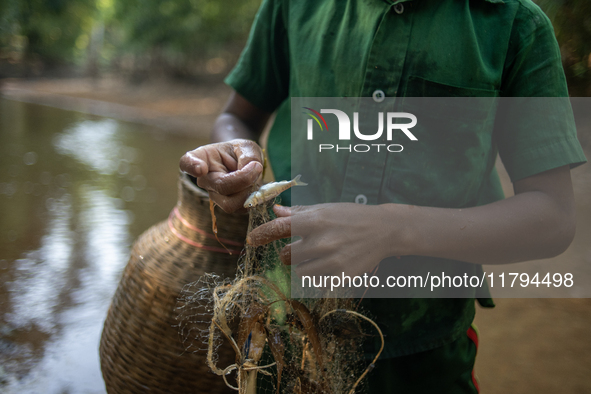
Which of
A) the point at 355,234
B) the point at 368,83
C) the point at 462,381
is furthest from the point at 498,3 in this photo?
the point at 462,381

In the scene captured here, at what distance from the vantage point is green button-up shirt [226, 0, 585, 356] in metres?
1.20

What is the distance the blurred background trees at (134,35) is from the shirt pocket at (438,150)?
1498cm

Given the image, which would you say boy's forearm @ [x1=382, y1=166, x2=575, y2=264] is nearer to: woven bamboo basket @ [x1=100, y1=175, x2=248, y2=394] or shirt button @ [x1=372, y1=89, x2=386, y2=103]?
shirt button @ [x1=372, y1=89, x2=386, y2=103]

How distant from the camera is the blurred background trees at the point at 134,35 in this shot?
16.1 meters

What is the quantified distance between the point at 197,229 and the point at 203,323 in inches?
12.5

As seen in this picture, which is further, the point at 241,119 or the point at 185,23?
the point at 185,23

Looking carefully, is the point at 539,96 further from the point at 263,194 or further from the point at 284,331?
the point at 284,331

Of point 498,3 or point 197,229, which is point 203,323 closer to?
point 197,229

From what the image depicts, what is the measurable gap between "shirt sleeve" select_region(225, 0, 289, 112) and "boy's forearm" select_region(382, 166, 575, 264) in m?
0.73

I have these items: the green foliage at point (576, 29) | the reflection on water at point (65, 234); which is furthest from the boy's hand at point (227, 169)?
the green foliage at point (576, 29)

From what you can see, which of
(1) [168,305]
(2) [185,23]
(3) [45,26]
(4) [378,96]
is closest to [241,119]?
(4) [378,96]

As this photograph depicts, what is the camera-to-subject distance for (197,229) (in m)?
1.65

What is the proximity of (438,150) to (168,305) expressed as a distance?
994mm

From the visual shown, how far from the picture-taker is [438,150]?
128 centimetres
